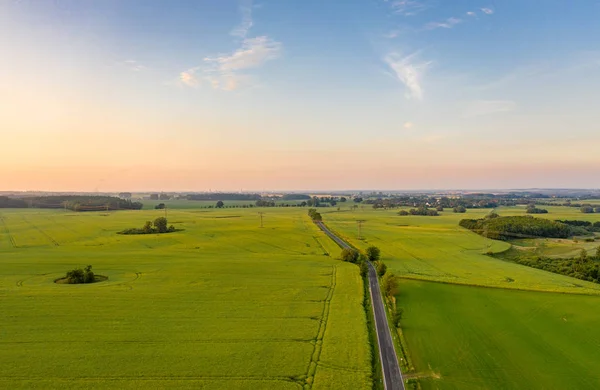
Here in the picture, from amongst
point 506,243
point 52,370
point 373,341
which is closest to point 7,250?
point 52,370

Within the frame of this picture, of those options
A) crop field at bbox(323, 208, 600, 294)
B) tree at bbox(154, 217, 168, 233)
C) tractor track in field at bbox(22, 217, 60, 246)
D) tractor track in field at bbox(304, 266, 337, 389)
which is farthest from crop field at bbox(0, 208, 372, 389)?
tree at bbox(154, 217, 168, 233)

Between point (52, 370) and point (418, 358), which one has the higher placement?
point (52, 370)

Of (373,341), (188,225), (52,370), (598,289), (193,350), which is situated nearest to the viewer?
(52,370)

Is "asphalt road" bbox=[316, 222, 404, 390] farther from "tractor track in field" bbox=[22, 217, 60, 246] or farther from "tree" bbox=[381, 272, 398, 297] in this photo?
"tractor track in field" bbox=[22, 217, 60, 246]

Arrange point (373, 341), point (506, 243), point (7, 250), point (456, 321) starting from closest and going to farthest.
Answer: point (373, 341)
point (456, 321)
point (7, 250)
point (506, 243)

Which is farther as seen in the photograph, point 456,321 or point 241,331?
point 456,321

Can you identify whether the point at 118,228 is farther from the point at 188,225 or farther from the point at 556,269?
the point at 556,269

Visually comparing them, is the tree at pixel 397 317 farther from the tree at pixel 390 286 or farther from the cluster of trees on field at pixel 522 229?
the cluster of trees on field at pixel 522 229
